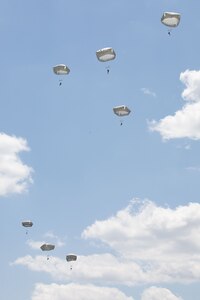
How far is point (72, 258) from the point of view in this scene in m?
161

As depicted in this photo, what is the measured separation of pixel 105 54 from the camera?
418 feet

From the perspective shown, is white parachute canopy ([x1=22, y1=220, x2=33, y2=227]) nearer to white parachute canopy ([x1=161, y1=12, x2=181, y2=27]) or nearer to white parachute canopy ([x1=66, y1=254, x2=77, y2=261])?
white parachute canopy ([x1=66, y1=254, x2=77, y2=261])

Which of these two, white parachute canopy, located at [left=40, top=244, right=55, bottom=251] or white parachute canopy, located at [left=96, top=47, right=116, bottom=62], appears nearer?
white parachute canopy, located at [left=96, top=47, right=116, bottom=62]

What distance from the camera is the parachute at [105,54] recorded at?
12681 cm

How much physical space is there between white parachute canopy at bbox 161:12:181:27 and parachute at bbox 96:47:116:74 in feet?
33.0

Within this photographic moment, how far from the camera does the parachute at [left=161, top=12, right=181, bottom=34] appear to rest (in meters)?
123

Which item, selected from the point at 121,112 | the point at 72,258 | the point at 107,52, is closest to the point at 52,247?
the point at 72,258

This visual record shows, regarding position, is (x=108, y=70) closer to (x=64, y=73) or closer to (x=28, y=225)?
(x=64, y=73)

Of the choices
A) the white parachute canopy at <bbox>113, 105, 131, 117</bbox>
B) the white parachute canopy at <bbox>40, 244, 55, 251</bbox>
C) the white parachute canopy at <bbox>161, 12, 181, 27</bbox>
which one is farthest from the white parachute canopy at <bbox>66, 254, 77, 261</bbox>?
the white parachute canopy at <bbox>161, 12, 181, 27</bbox>

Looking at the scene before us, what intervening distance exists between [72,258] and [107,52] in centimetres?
5269

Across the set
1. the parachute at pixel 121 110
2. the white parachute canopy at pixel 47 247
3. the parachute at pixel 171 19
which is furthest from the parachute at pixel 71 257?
the parachute at pixel 171 19

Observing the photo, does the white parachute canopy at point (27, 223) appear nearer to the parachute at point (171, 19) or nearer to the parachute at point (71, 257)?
the parachute at point (71, 257)

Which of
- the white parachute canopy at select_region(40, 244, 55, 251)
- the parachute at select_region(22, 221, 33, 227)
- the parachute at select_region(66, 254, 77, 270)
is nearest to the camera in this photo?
the white parachute canopy at select_region(40, 244, 55, 251)

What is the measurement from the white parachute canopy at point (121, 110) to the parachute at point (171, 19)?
18577 mm
